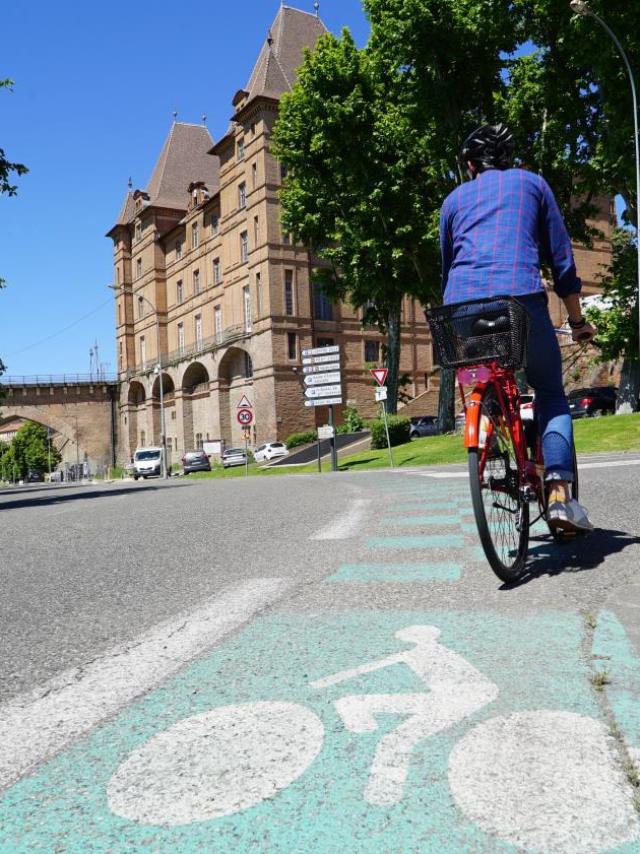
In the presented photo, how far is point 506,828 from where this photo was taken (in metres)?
1.62

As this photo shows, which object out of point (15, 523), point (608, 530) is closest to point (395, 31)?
point (15, 523)

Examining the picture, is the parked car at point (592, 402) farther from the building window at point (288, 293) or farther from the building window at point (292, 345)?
the building window at point (288, 293)

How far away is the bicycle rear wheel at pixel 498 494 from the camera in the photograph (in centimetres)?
379

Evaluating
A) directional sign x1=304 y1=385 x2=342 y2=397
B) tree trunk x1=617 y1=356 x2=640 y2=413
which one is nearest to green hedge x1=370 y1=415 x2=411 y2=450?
directional sign x1=304 y1=385 x2=342 y2=397

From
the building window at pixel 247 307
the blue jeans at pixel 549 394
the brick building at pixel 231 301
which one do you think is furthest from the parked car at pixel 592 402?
the blue jeans at pixel 549 394

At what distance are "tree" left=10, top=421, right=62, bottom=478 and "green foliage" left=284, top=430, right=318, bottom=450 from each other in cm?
7055

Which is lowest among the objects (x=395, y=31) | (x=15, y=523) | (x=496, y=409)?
(x=15, y=523)

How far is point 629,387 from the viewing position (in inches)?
1097

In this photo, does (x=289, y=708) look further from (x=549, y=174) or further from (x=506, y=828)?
(x=549, y=174)

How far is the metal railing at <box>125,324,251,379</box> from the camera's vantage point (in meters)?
60.9

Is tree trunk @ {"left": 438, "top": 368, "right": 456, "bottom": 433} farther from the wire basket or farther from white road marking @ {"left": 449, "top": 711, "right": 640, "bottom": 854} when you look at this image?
white road marking @ {"left": 449, "top": 711, "right": 640, "bottom": 854}

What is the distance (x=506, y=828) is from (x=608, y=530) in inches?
166

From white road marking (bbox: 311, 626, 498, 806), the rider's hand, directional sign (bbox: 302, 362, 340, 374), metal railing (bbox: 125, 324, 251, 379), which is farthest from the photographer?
metal railing (bbox: 125, 324, 251, 379)

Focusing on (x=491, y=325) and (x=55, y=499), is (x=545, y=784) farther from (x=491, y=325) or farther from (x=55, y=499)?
(x=55, y=499)
